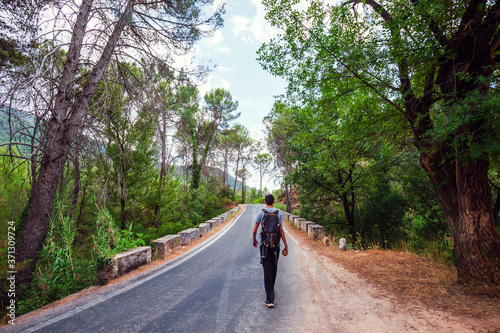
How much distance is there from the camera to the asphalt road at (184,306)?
2902 millimetres

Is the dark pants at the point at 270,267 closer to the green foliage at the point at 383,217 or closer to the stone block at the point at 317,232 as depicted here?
the stone block at the point at 317,232

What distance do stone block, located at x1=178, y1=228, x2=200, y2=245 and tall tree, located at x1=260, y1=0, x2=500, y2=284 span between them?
7531 mm

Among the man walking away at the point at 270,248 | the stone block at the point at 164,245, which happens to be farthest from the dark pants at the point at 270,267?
the stone block at the point at 164,245

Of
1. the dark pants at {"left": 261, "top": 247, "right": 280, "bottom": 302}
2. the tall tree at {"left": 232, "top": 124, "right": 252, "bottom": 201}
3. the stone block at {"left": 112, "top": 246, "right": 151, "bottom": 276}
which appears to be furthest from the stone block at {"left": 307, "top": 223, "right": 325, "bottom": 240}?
the tall tree at {"left": 232, "top": 124, "right": 252, "bottom": 201}

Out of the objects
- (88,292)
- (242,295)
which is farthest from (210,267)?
(88,292)

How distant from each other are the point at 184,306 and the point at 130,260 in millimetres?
2621

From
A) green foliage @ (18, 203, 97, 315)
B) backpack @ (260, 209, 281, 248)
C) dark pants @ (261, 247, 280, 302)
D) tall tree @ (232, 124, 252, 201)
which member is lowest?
green foliage @ (18, 203, 97, 315)

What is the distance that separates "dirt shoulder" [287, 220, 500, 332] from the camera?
9.46 feet

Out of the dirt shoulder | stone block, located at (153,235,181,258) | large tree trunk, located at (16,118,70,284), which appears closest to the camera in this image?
the dirt shoulder

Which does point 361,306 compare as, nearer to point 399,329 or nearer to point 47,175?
point 399,329

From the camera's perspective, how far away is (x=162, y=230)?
1034cm

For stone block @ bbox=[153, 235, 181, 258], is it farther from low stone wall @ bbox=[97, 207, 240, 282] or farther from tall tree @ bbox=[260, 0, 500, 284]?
tall tree @ bbox=[260, 0, 500, 284]

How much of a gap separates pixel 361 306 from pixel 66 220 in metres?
6.43

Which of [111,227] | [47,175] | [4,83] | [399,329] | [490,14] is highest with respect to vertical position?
[490,14]
